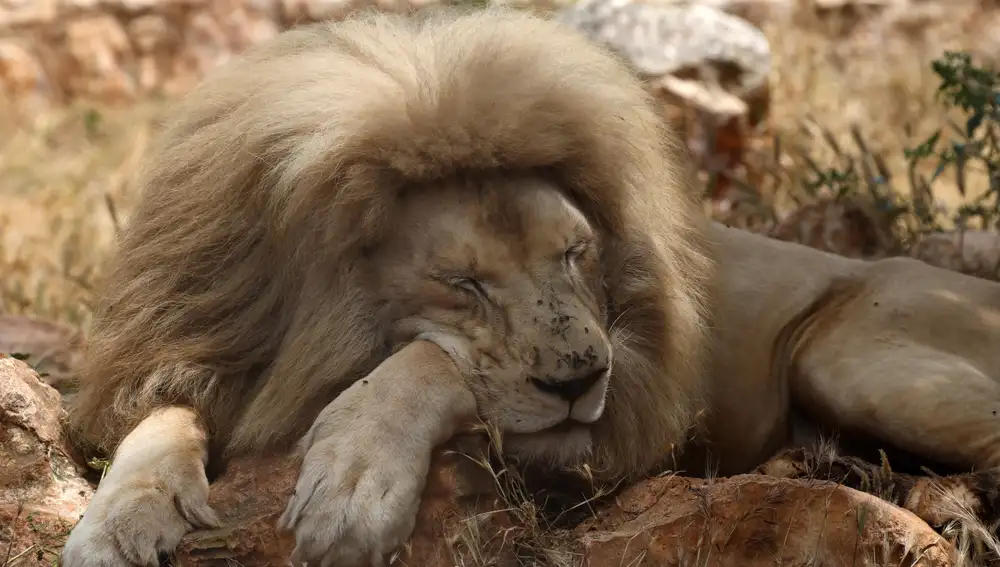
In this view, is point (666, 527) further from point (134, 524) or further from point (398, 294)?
point (134, 524)

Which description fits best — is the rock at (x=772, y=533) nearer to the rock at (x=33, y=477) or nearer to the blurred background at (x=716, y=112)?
the rock at (x=33, y=477)

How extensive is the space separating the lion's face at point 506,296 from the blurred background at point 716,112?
971 millimetres

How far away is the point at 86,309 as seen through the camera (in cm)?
502

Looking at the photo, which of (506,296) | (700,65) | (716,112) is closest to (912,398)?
(506,296)

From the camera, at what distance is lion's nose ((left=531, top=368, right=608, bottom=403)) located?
2.63 m

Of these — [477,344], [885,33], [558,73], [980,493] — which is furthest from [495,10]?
[885,33]

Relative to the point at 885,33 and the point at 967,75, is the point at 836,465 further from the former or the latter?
the point at 885,33

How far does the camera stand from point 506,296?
2.70 m

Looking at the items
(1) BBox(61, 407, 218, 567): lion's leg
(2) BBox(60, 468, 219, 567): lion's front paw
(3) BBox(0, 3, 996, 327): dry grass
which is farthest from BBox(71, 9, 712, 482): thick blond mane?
(3) BBox(0, 3, 996, 327): dry grass

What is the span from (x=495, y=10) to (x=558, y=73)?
1.40 feet

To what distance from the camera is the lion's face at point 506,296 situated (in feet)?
8.70

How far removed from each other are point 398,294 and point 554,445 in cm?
46

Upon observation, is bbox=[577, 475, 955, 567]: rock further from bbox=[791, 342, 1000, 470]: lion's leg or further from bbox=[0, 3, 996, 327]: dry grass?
bbox=[0, 3, 996, 327]: dry grass

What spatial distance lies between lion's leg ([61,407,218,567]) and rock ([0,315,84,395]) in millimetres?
1027
